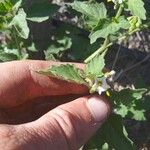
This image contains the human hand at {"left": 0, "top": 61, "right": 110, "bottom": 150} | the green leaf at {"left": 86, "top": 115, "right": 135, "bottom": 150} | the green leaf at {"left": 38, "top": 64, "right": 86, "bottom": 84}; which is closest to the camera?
the human hand at {"left": 0, "top": 61, "right": 110, "bottom": 150}

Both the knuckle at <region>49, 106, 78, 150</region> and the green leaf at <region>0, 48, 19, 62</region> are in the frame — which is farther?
the green leaf at <region>0, 48, 19, 62</region>

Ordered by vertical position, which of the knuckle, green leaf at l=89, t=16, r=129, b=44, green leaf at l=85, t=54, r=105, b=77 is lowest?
the knuckle

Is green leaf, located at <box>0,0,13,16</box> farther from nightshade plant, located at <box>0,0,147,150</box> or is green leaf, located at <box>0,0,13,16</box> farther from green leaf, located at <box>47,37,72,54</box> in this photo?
green leaf, located at <box>47,37,72,54</box>

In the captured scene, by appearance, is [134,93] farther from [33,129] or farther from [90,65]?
[33,129]

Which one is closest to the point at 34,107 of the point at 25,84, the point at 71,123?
the point at 25,84

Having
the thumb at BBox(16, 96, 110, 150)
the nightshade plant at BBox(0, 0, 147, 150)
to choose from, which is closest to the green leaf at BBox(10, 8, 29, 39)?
the nightshade plant at BBox(0, 0, 147, 150)
